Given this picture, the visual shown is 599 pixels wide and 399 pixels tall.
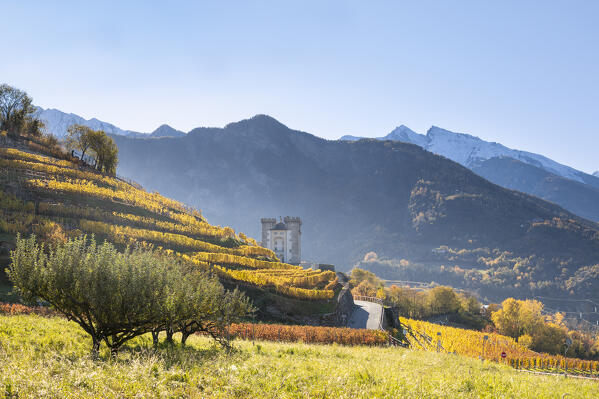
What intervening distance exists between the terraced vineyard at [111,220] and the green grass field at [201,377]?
25099mm

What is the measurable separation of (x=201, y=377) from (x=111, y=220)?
4389cm

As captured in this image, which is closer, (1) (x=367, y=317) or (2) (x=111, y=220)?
(2) (x=111, y=220)

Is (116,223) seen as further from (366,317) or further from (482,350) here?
(482,350)

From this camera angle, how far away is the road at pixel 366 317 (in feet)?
146

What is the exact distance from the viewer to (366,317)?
1941 inches

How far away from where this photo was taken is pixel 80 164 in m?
67.1

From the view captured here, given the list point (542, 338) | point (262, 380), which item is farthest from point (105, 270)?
point (542, 338)

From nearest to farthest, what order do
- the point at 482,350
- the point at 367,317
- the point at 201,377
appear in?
the point at 201,377 → the point at 367,317 → the point at 482,350

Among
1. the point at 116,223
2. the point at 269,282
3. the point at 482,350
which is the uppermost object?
the point at 116,223

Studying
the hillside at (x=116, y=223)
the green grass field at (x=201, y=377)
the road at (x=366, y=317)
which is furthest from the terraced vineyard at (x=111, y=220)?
the green grass field at (x=201, y=377)

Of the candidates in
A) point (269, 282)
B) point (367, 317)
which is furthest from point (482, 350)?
point (269, 282)

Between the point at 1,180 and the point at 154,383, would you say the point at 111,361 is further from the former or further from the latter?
the point at 1,180

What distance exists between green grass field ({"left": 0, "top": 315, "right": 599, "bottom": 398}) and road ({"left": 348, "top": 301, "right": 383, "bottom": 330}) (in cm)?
2826

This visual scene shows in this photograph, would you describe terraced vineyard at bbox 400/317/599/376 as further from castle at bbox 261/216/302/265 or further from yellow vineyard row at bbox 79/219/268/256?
castle at bbox 261/216/302/265
